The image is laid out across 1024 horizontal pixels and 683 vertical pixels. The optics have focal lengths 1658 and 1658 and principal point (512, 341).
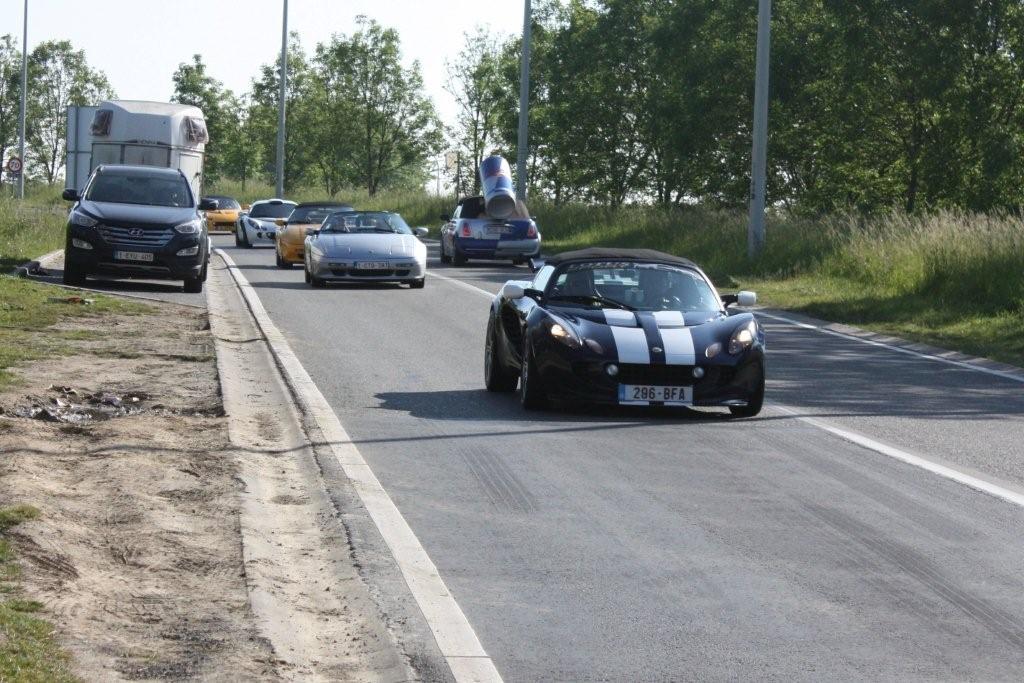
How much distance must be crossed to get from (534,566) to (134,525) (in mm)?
1865

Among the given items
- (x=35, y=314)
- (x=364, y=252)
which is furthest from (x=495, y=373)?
(x=364, y=252)

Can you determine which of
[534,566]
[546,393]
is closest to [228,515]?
[534,566]

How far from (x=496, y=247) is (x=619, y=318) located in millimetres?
23594

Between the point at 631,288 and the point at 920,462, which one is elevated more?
the point at 631,288

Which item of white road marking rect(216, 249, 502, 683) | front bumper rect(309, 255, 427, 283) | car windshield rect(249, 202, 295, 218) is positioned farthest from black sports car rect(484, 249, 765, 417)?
car windshield rect(249, 202, 295, 218)

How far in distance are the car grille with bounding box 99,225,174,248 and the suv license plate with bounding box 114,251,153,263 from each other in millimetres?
124

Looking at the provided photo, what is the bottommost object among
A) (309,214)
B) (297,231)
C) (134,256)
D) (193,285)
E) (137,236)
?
(193,285)

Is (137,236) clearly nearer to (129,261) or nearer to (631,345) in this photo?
(129,261)

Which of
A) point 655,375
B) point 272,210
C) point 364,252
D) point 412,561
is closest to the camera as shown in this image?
point 412,561

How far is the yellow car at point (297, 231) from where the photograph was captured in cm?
3338

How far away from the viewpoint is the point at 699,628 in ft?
20.2

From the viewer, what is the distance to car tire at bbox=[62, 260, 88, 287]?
24.8 metres

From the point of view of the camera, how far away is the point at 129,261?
2483 cm

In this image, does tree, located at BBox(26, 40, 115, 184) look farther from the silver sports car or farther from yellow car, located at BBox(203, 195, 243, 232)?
the silver sports car
